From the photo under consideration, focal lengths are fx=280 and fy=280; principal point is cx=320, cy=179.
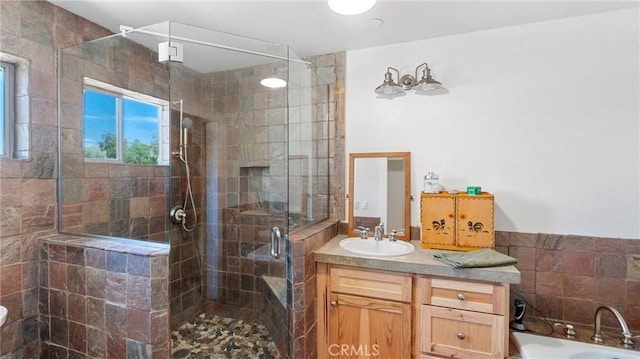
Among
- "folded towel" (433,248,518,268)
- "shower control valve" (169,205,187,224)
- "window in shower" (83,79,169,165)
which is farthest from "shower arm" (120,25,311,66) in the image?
"folded towel" (433,248,518,268)

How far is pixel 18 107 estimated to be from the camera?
1.67 metres

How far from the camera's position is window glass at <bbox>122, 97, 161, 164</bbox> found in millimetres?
2156

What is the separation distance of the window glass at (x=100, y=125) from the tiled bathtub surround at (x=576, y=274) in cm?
288

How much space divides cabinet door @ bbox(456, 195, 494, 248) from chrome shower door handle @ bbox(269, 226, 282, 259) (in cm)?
124

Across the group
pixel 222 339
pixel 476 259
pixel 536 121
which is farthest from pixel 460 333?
pixel 222 339

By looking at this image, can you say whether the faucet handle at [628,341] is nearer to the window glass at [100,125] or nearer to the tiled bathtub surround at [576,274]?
the tiled bathtub surround at [576,274]

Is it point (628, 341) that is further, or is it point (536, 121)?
point (536, 121)

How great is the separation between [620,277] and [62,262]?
3407 mm

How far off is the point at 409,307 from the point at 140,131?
2.32 m

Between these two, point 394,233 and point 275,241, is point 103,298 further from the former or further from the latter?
point 394,233

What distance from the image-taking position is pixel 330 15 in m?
1.82

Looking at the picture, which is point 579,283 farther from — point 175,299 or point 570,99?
point 175,299

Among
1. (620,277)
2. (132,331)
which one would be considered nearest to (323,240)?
(132,331)

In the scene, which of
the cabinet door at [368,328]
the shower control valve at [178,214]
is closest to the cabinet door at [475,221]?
the cabinet door at [368,328]
